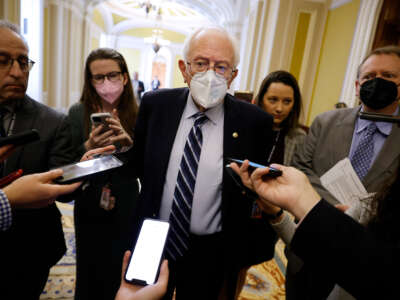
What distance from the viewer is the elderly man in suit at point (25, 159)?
1.15 meters

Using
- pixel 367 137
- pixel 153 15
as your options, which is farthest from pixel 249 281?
pixel 153 15

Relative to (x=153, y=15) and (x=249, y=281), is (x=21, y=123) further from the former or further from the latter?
(x=153, y=15)

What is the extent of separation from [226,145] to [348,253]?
2.62ft

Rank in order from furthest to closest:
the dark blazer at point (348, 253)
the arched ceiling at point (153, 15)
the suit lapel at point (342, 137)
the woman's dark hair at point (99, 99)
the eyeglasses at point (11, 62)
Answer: the arched ceiling at point (153, 15)
the woman's dark hair at point (99, 99)
the suit lapel at point (342, 137)
the eyeglasses at point (11, 62)
the dark blazer at point (348, 253)

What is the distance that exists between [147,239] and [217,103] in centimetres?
79

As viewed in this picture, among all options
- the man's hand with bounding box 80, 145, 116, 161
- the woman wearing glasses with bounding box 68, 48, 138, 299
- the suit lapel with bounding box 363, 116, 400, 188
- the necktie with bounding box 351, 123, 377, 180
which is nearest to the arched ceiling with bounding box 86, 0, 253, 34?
the woman wearing glasses with bounding box 68, 48, 138, 299

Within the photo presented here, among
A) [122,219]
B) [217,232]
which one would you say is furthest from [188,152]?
[122,219]

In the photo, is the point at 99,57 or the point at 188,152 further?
the point at 99,57

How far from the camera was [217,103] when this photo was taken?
1.33m

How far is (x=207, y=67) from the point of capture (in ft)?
4.34

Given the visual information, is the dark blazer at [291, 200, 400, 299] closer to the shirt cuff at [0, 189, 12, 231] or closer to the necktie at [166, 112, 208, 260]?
the necktie at [166, 112, 208, 260]

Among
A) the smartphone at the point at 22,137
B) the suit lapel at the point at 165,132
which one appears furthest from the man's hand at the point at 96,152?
the smartphone at the point at 22,137

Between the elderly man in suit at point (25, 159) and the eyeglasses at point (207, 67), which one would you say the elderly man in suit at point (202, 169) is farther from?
the elderly man in suit at point (25, 159)

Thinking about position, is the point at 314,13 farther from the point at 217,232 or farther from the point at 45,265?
the point at 45,265
